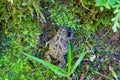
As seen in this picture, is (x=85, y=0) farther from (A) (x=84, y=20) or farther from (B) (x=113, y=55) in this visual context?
(B) (x=113, y=55)

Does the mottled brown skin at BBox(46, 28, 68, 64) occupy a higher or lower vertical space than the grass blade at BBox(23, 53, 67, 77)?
higher

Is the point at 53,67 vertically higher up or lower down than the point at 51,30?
lower down

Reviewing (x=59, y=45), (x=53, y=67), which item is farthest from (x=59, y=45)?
(x=53, y=67)

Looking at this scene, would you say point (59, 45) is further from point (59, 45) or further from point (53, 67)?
point (53, 67)

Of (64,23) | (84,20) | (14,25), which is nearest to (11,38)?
(14,25)
